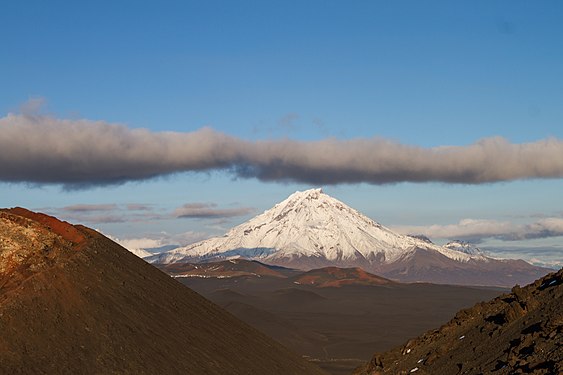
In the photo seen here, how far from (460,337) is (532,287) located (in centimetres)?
453

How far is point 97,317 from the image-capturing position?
4541 centimetres

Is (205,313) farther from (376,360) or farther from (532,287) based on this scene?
(532,287)

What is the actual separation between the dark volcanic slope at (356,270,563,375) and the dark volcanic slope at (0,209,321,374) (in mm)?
13660

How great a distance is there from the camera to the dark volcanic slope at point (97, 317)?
4072 centimetres

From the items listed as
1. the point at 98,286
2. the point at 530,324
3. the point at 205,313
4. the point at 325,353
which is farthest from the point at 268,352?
the point at 325,353

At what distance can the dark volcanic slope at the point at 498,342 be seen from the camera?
2677cm

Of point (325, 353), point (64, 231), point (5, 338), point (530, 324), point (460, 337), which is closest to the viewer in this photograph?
point (530, 324)

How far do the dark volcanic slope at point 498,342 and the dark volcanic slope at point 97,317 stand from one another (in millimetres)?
13660

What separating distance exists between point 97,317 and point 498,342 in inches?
989

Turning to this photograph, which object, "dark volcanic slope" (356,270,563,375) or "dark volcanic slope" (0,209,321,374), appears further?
"dark volcanic slope" (0,209,321,374)

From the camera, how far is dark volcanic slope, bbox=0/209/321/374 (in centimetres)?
4072

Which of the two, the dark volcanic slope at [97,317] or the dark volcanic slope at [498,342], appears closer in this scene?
the dark volcanic slope at [498,342]

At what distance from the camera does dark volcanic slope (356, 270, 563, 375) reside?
26766 mm

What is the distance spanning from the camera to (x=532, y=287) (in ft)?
121
